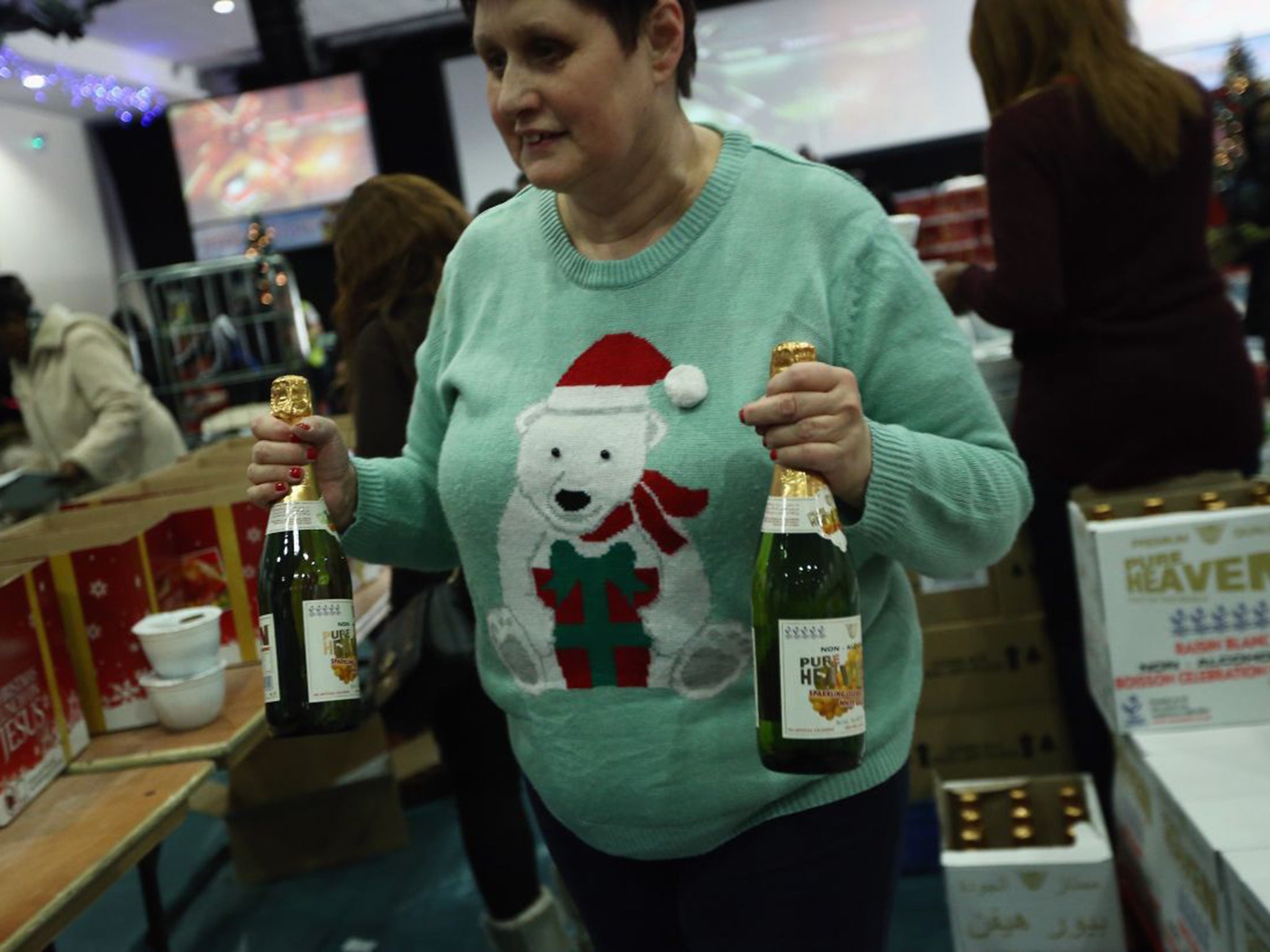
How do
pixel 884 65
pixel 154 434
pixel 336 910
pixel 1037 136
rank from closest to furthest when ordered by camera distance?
pixel 1037 136
pixel 336 910
pixel 154 434
pixel 884 65

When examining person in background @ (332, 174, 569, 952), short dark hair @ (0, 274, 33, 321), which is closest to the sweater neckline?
person in background @ (332, 174, 569, 952)

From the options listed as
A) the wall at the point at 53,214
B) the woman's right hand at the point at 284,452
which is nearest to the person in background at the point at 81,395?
the woman's right hand at the point at 284,452

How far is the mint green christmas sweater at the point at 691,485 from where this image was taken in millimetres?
1088

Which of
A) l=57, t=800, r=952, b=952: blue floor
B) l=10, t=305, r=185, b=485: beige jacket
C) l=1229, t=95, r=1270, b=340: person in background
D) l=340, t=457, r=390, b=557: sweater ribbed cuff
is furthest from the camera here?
l=10, t=305, r=185, b=485: beige jacket

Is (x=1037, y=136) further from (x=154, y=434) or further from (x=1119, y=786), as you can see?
(x=154, y=434)

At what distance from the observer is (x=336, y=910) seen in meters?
3.08

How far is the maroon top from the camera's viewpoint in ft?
6.82

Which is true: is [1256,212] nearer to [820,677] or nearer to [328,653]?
[820,677]

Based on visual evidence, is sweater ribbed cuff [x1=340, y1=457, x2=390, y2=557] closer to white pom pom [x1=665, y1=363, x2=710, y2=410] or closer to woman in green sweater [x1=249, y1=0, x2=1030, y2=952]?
woman in green sweater [x1=249, y1=0, x2=1030, y2=952]

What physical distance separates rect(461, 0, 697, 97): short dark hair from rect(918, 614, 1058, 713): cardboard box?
1.81 metres

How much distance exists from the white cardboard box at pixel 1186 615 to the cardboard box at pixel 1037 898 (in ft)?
0.89

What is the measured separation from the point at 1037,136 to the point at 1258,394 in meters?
0.65

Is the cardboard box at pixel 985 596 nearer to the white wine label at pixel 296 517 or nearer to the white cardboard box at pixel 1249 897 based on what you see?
the white cardboard box at pixel 1249 897

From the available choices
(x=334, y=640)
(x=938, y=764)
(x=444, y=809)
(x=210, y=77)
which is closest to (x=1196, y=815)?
(x=938, y=764)
